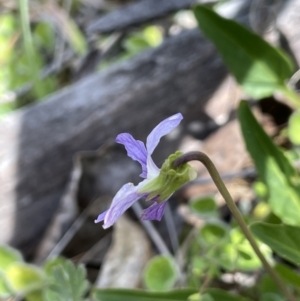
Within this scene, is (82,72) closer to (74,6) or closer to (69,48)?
(69,48)

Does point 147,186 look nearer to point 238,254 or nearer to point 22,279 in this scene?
point 238,254

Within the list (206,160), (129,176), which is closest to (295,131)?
(129,176)

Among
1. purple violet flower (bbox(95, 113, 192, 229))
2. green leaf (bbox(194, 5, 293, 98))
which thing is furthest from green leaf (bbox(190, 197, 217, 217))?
purple violet flower (bbox(95, 113, 192, 229))

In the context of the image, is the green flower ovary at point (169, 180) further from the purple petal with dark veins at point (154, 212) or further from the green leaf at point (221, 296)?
the green leaf at point (221, 296)

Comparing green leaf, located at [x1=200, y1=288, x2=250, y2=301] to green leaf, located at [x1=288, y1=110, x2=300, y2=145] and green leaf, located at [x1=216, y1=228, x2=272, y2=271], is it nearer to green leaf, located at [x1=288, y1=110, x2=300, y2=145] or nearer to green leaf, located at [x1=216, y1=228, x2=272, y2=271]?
green leaf, located at [x1=216, y1=228, x2=272, y2=271]

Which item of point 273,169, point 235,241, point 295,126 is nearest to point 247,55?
point 295,126
